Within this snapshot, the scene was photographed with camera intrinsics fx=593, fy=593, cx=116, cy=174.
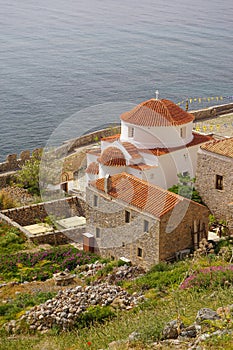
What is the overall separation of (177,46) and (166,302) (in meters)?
69.3

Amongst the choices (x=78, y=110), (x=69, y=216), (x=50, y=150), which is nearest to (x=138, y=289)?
(x=69, y=216)

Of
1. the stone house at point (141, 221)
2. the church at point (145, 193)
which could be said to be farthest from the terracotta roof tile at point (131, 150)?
the stone house at point (141, 221)

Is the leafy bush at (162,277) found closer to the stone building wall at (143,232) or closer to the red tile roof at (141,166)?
the stone building wall at (143,232)

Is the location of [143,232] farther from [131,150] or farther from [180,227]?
[131,150]

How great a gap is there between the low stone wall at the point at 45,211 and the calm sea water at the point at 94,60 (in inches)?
676

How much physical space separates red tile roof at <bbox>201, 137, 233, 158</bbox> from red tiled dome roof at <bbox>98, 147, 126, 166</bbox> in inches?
168

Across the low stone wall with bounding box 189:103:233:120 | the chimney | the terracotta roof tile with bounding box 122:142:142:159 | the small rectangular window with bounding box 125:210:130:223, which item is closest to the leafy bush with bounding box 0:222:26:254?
the chimney

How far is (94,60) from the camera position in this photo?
71688 mm

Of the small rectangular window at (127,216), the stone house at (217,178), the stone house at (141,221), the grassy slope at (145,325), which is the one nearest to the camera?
the grassy slope at (145,325)

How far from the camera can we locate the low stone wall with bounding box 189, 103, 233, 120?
41.1m

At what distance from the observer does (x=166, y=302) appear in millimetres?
15195

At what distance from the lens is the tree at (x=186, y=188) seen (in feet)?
82.1

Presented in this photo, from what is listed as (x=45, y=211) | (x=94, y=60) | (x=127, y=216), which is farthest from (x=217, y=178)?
(x=94, y=60)

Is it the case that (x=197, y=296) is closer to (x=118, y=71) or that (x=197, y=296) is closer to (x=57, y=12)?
(x=118, y=71)
